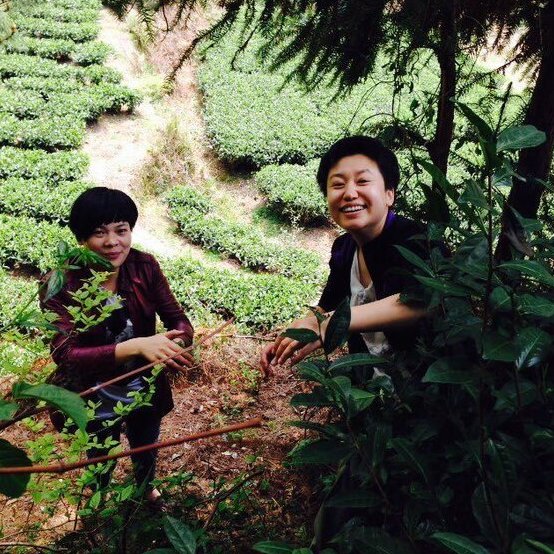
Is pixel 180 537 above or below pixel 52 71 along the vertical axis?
below

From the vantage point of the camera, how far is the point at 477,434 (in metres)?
0.88

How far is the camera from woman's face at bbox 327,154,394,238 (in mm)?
1577

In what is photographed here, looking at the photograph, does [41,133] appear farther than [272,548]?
Yes

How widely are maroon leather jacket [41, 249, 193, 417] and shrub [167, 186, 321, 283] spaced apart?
15.1 feet

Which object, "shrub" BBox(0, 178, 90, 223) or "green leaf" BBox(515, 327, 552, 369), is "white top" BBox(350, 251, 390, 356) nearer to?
"green leaf" BBox(515, 327, 552, 369)

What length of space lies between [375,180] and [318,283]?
4.99 meters

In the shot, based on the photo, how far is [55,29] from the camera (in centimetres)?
1258

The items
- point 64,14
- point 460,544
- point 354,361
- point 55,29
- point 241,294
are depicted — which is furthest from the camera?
point 64,14

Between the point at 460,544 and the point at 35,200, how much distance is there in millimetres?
7673

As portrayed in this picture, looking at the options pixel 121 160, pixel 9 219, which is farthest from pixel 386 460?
pixel 121 160

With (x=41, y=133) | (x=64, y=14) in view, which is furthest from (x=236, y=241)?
(x=64, y=14)

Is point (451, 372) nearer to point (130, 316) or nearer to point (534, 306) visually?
point (534, 306)

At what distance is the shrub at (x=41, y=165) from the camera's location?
7887mm

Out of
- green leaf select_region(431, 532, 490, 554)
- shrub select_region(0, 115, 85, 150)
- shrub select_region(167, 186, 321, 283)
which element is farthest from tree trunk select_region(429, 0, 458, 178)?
shrub select_region(0, 115, 85, 150)
